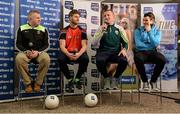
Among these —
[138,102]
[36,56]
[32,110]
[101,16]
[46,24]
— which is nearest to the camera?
[32,110]

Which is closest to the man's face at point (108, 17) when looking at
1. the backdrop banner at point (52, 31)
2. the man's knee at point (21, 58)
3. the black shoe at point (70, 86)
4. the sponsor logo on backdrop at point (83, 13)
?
the sponsor logo on backdrop at point (83, 13)

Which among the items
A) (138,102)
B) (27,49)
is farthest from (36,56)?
(138,102)

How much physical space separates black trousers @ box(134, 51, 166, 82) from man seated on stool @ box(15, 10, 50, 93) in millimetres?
1184

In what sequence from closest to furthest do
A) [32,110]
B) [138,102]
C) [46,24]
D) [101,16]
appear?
[32,110] < [138,102] < [46,24] < [101,16]

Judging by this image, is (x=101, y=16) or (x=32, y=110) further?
(x=101, y=16)

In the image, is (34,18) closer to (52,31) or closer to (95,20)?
(52,31)

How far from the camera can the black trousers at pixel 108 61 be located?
167 inches

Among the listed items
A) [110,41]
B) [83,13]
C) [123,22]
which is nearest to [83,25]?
[83,13]

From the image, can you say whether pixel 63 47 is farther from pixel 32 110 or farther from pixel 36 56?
pixel 32 110

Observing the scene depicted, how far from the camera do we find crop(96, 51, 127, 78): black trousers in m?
4.25

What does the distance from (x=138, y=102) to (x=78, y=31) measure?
1.30 metres

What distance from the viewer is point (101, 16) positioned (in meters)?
5.48

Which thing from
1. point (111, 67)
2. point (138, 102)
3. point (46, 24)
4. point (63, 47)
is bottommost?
point (138, 102)

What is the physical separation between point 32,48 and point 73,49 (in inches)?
22.1
